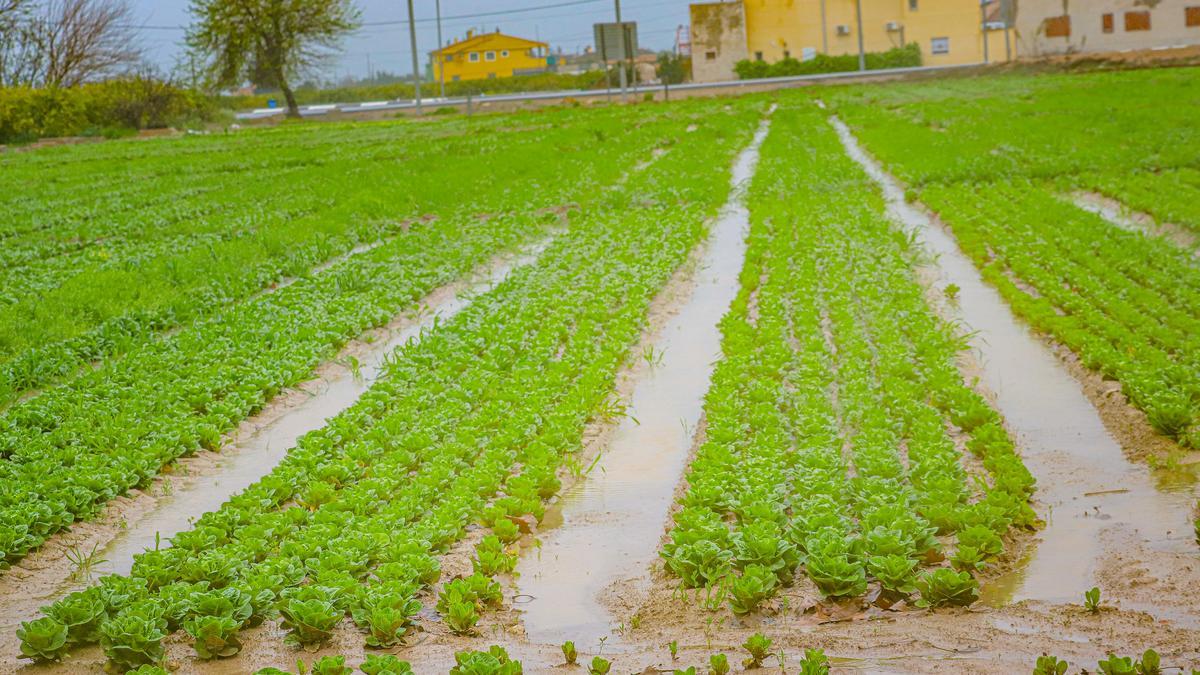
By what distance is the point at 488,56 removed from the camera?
115m

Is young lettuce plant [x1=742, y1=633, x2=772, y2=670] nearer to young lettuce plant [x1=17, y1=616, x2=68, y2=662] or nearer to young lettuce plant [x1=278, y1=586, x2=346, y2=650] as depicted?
young lettuce plant [x1=278, y1=586, x2=346, y2=650]

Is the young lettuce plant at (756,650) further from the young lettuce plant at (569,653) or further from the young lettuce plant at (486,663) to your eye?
the young lettuce plant at (486,663)

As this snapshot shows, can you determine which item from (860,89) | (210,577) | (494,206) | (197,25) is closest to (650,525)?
(210,577)

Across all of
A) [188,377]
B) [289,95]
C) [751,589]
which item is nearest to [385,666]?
[751,589]

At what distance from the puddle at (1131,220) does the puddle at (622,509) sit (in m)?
5.96

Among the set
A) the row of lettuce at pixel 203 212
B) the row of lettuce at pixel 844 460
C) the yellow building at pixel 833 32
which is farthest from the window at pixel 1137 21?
the row of lettuce at pixel 844 460

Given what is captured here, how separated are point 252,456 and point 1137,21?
228 ft

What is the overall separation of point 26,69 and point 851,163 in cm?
5256

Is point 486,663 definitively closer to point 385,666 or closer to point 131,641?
point 385,666

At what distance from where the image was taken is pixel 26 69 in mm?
61250

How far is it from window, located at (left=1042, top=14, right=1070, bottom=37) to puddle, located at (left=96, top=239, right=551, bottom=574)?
206 feet

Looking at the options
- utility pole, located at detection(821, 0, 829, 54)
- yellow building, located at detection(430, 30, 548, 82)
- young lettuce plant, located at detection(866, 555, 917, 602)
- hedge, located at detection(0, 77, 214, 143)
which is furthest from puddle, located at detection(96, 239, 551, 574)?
yellow building, located at detection(430, 30, 548, 82)

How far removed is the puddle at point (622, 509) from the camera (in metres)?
5.73

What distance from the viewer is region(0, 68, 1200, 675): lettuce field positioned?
5.34 metres
